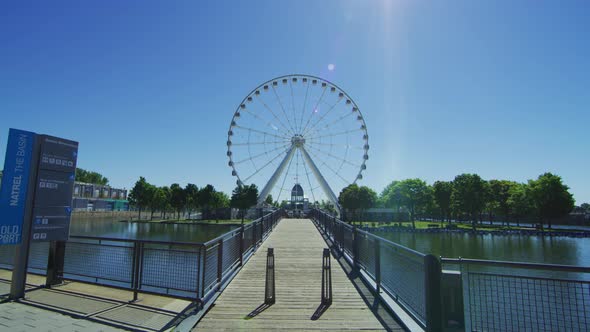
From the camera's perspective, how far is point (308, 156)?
4050cm

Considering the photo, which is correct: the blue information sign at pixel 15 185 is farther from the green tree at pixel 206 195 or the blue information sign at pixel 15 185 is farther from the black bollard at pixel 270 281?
the green tree at pixel 206 195

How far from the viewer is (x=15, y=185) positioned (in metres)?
6.41

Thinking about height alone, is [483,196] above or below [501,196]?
below

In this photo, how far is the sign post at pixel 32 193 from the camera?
247 inches

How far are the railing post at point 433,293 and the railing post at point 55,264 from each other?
7475 millimetres

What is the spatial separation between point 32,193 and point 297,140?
34.2 metres

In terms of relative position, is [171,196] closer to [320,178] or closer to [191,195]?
[191,195]

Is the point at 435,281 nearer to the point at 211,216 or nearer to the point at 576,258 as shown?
the point at 576,258

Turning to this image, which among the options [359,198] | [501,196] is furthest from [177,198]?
[501,196]

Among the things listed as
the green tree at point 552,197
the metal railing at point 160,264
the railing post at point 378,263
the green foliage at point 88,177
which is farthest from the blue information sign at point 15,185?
the green foliage at point 88,177

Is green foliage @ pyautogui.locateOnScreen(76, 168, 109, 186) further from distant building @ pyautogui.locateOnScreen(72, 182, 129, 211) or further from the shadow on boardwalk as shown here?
the shadow on boardwalk

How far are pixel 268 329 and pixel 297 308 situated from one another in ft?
3.45

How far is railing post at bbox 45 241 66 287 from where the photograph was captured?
7038mm

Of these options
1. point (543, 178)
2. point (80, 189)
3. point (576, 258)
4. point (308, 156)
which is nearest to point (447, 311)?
point (576, 258)
